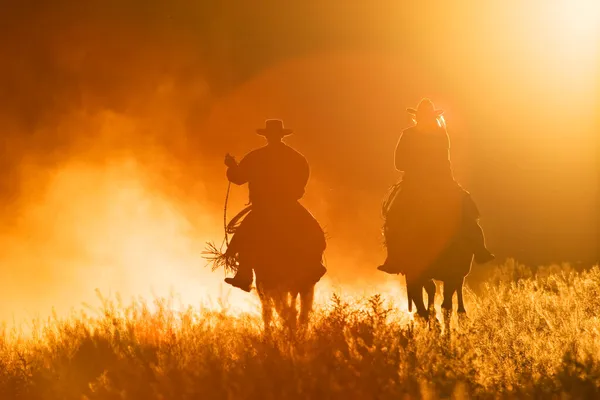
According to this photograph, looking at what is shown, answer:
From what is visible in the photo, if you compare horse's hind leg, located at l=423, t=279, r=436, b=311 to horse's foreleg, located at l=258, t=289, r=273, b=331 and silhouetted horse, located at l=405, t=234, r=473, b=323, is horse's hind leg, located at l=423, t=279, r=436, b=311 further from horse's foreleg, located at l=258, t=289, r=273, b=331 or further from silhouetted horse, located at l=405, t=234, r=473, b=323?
horse's foreleg, located at l=258, t=289, r=273, b=331

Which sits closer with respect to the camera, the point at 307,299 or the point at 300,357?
the point at 300,357

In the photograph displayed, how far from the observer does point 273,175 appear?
39.4ft

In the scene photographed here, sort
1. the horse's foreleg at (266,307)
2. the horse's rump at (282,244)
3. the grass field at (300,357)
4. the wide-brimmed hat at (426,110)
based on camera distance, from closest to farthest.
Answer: the grass field at (300,357) < the horse's foreleg at (266,307) < the horse's rump at (282,244) < the wide-brimmed hat at (426,110)

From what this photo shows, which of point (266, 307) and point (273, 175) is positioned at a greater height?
point (273, 175)

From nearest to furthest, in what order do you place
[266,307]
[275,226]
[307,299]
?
[266,307] → [275,226] → [307,299]

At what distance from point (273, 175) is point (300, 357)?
3811mm

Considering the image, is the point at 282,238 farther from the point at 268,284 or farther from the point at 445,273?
the point at 445,273

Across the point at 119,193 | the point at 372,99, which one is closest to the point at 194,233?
the point at 119,193

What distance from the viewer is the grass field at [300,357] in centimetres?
823

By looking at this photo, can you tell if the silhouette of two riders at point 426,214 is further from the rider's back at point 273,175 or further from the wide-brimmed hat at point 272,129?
the wide-brimmed hat at point 272,129

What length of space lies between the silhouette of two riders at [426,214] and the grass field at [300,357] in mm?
943

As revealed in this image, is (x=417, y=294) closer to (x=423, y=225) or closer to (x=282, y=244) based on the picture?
(x=423, y=225)

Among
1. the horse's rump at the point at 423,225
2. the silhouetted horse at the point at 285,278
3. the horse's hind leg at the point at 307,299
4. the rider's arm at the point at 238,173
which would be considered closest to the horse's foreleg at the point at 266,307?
the silhouetted horse at the point at 285,278

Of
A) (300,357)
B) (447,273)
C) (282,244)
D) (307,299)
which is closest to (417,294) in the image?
(447,273)
